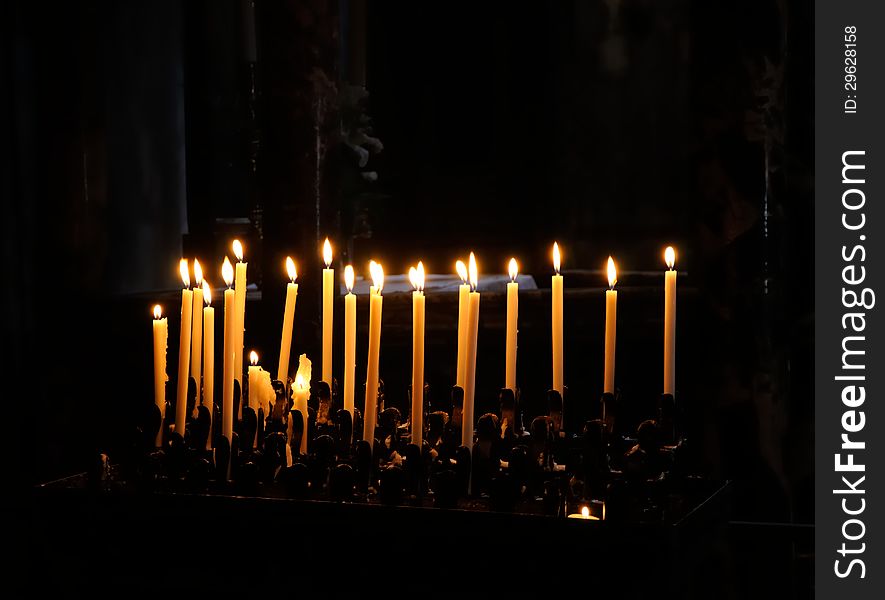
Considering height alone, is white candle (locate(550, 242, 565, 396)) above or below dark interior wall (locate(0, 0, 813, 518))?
below

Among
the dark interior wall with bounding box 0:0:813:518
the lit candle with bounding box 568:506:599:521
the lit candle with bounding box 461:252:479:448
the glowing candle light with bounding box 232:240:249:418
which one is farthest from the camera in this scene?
the dark interior wall with bounding box 0:0:813:518

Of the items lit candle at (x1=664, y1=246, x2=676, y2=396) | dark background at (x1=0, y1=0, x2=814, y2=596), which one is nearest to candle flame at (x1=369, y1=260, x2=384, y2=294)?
lit candle at (x1=664, y1=246, x2=676, y2=396)

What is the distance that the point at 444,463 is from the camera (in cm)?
126

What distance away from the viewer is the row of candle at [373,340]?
132cm

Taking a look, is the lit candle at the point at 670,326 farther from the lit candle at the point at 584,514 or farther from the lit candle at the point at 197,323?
the lit candle at the point at 197,323

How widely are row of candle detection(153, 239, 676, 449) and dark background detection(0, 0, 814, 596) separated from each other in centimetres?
77

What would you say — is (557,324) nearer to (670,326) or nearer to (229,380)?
(670,326)

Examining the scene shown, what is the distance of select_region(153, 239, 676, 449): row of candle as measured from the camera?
1318 mm

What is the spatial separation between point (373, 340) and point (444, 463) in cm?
17

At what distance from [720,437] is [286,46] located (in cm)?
121

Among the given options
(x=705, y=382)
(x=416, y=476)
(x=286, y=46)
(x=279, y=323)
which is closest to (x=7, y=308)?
(x=279, y=323)

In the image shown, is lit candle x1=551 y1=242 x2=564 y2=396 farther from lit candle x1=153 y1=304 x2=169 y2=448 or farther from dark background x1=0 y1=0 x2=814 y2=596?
dark background x1=0 y1=0 x2=814 y2=596

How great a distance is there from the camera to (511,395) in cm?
134

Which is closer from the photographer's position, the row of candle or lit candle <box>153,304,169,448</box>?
the row of candle
